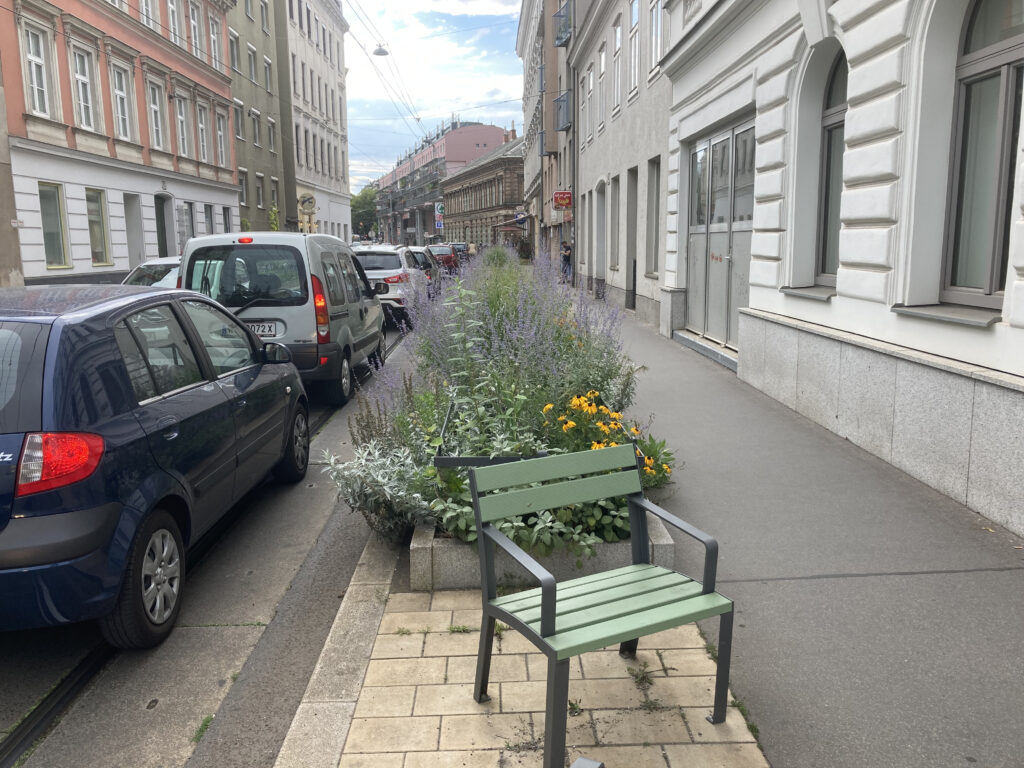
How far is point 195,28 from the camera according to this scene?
112 feet

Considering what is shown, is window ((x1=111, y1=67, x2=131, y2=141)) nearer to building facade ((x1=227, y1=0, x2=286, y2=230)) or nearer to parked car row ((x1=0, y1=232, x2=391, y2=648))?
building facade ((x1=227, y1=0, x2=286, y2=230))

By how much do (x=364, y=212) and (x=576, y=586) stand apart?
168m

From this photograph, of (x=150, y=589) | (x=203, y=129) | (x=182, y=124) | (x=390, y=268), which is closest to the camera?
(x=150, y=589)

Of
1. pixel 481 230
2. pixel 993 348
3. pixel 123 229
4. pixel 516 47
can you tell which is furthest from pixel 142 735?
pixel 481 230

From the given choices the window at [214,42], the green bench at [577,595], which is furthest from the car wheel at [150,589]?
the window at [214,42]

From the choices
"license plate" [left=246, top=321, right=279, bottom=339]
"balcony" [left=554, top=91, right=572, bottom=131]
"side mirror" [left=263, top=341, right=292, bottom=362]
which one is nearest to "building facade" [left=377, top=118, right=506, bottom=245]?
"balcony" [left=554, top=91, right=572, bottom=131]

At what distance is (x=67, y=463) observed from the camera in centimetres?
342

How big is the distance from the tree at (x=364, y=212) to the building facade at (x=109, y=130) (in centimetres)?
12733

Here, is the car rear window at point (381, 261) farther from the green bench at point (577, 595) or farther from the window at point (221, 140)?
the window at point (221, 140)

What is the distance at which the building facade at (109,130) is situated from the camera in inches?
850

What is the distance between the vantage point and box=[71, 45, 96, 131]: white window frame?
24.1 meters

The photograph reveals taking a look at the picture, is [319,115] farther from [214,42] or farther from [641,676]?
[641,676]

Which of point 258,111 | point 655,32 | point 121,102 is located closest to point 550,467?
point 655,32

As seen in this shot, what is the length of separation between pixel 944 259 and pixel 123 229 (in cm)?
2597
